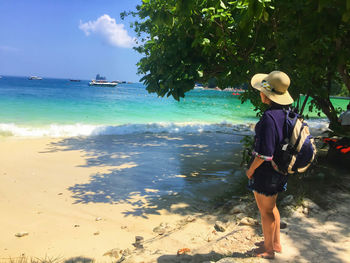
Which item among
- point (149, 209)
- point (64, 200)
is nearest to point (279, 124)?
point (149, 209)

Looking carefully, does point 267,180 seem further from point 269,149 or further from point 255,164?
point 269,149

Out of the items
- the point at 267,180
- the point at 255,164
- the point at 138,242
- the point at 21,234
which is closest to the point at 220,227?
the point at 138,242

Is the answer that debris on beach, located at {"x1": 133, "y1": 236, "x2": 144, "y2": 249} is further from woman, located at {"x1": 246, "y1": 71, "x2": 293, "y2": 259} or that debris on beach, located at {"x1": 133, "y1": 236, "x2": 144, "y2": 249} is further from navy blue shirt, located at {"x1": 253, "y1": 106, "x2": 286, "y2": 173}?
navy blue shirt, located at {"x1": 253, "y1": 106, "x2": 286, "y2": 173}

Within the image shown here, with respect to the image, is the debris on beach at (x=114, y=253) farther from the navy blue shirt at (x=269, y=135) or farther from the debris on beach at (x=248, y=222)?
the navy blue shirt at (x=269, y=135)

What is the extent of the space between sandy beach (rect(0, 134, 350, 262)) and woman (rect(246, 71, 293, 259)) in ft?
1.57

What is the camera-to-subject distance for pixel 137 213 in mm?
5379

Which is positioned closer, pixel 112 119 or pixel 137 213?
pixel 137 213

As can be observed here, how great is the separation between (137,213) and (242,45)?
12.9 feet

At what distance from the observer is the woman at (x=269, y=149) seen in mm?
2752

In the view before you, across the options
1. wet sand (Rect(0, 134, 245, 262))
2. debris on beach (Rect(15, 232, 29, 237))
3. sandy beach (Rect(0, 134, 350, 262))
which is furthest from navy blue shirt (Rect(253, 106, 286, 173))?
debris on beach (Rect(15, 232, 29, 237))

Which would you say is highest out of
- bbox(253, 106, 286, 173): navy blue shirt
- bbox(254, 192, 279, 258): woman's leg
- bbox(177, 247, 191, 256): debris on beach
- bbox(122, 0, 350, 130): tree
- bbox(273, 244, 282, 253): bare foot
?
bbox(122, 0, 350, 130): tree

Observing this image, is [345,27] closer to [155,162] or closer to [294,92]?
[294,92]

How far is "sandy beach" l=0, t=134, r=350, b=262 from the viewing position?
3703 mm

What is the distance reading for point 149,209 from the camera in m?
5.55
